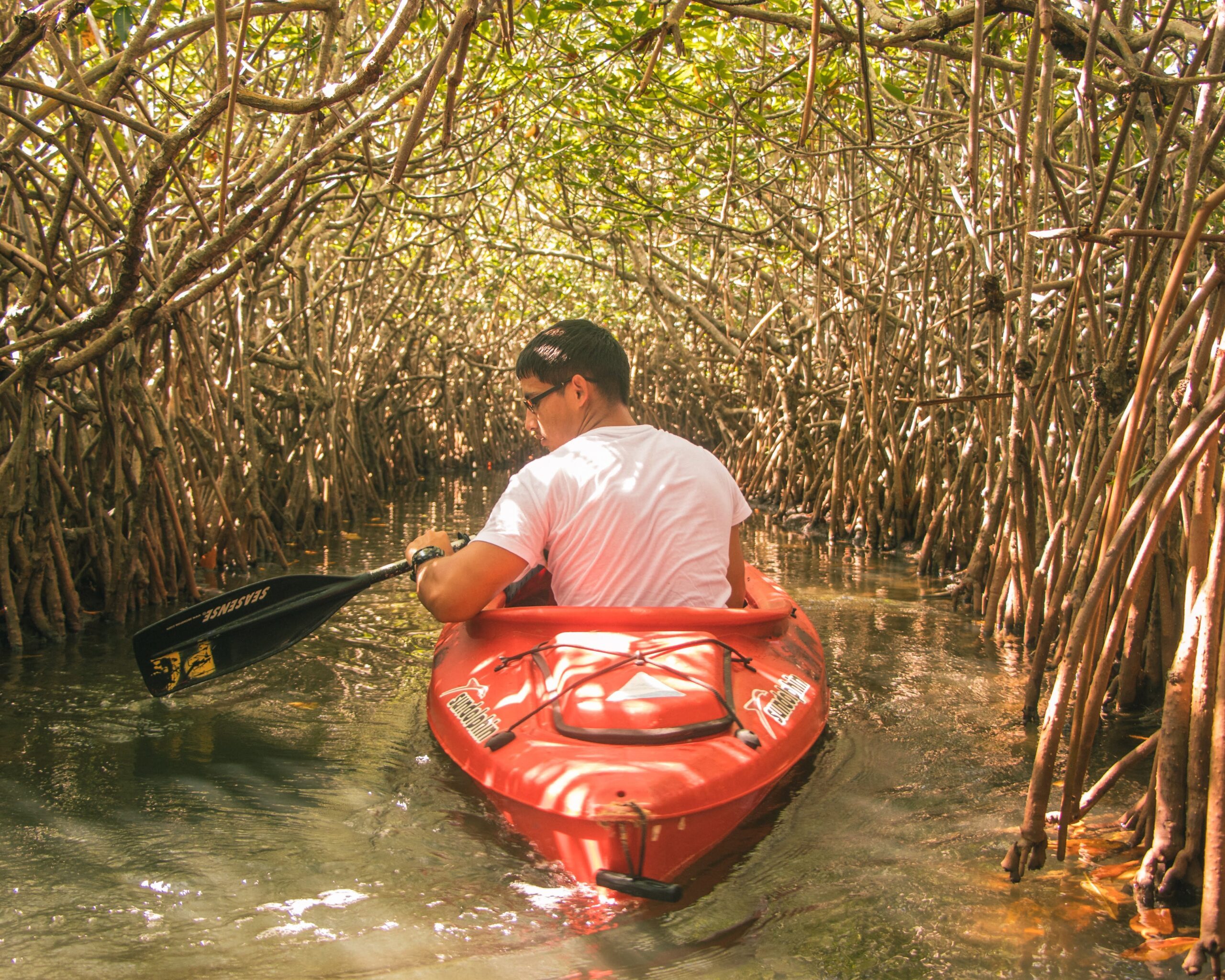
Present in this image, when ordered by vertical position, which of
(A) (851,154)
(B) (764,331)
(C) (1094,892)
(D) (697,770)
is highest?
(A) (851,154)

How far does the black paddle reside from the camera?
9.96 feet

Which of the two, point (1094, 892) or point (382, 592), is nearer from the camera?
point (1094, 892)

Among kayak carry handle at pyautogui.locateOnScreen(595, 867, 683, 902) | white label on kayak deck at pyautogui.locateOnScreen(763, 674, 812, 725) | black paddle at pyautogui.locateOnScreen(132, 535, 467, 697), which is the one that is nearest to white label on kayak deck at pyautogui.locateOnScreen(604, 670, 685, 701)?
white label on kayak deck at pyautogui.locateOnScreen(763, 674, 812, 725)

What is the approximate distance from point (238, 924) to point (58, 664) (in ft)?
7.20

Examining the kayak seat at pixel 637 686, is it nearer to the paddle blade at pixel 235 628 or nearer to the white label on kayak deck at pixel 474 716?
the white label on kayak deck at pixel 474 716

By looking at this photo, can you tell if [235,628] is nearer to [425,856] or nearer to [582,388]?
[425,856]

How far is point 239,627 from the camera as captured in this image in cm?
314

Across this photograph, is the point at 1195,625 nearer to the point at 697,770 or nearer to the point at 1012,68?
the point at 697,770

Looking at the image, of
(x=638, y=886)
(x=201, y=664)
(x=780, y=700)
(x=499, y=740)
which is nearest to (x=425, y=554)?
(x=499, y=740)

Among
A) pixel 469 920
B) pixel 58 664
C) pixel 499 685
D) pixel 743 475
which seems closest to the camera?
pixel 469 920

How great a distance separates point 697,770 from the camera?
204 centimetres

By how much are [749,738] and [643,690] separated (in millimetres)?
249

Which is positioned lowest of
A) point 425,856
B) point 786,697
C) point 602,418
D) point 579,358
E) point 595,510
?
point 425,856

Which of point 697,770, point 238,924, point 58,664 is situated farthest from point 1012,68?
point 58,664
